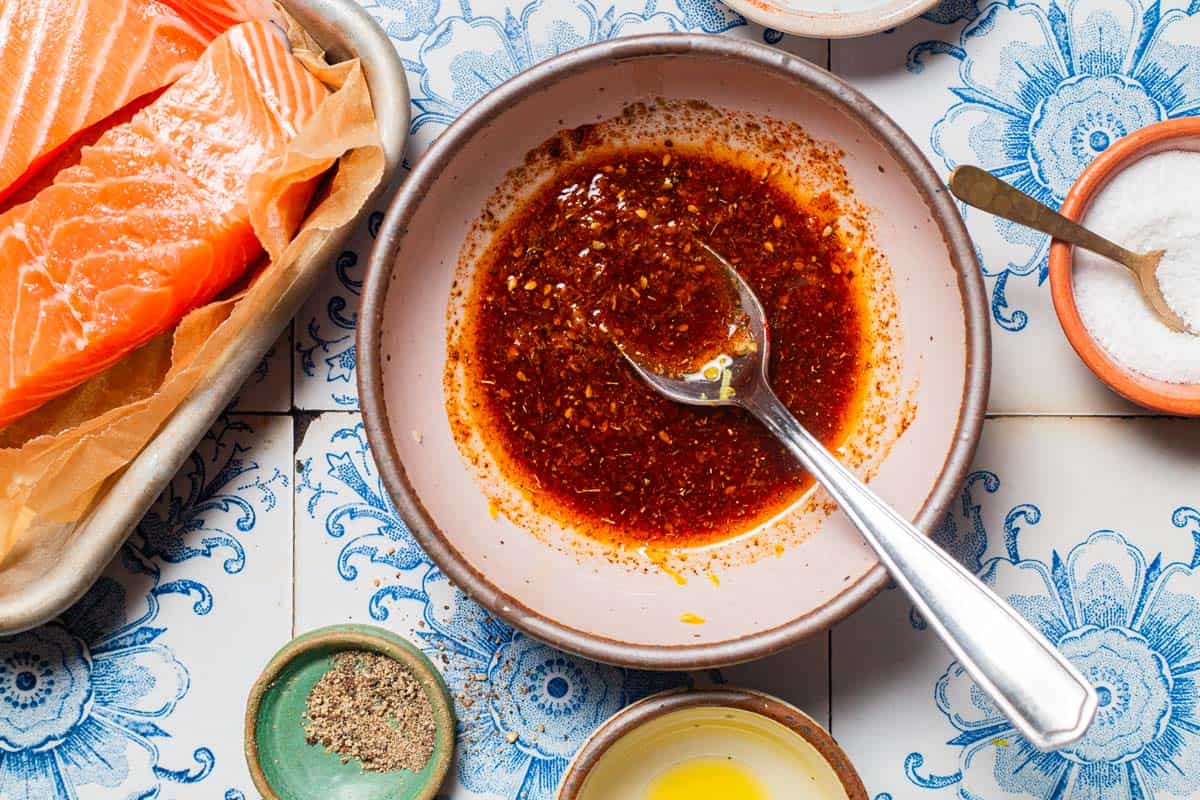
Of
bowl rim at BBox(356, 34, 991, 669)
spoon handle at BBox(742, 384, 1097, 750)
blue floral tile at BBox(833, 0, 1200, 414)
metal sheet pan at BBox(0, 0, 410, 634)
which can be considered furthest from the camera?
blue floral tile at BBox(833, 0, 1200, 414)

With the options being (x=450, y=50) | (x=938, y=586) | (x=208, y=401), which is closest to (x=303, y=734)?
(x=208, y=401)

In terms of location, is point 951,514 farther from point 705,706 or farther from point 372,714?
point 372,714

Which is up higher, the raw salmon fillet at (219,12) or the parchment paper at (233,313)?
the raw salmon fillet at (219,12)

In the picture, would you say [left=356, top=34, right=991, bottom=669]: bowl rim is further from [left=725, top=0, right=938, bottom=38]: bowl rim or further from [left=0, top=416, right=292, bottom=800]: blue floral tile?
[left=0, top=416, right=292, bottom=800]: blue floral tile

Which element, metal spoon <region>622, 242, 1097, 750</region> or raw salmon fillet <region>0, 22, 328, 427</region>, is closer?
metal spoon <region>622, 242, 1097, 750</region>

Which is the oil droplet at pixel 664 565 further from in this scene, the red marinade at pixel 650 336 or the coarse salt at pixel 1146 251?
the coarse salt at pixel 1146 251

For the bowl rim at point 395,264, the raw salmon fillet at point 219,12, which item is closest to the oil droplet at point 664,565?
the bowl rim at point 395,264

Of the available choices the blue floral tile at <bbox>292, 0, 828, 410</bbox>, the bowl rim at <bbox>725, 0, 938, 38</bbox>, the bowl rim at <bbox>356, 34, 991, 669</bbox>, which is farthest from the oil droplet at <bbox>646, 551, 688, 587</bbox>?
the bowl rim at <bbox>725, 0, 938, 38</bbox>
